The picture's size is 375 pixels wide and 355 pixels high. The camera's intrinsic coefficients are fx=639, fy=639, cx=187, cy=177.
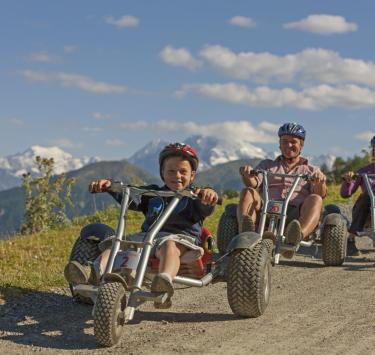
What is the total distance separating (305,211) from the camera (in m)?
8.68

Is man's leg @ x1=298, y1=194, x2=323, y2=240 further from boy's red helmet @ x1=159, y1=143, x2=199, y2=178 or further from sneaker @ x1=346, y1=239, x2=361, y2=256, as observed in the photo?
boy's red helmet @ x1=159, y1=143, x2=199, y2=178

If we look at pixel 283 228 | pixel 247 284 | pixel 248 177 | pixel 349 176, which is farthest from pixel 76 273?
pixel 349 176

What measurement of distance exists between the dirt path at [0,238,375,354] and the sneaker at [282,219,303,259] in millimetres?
546

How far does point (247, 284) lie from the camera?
5.70 meters

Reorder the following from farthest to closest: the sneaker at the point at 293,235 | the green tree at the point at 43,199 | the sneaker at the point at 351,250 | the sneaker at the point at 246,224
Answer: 1. the green tree at the point at 43,199
2. the sneaker at the point at 351,250
3. the sneaker at the point at 246,224
4. the sneaker at the point at 293,235

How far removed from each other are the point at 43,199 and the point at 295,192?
9.68m

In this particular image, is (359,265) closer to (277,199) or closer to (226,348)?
(277,199)

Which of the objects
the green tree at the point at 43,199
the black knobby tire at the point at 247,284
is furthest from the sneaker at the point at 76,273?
the green tree at the point at 43,199

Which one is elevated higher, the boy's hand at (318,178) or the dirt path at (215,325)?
the boy's hand at (318,178)

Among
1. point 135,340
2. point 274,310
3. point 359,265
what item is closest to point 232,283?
point 274,310

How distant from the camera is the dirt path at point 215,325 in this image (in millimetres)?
4895

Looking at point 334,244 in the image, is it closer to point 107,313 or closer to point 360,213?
point 360,213

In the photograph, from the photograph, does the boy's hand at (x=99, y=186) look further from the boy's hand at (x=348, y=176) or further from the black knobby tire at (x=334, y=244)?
the boy's hand at (x=348, y=176)

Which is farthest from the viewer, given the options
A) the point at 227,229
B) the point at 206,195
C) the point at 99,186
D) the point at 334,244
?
the point at 227,229
